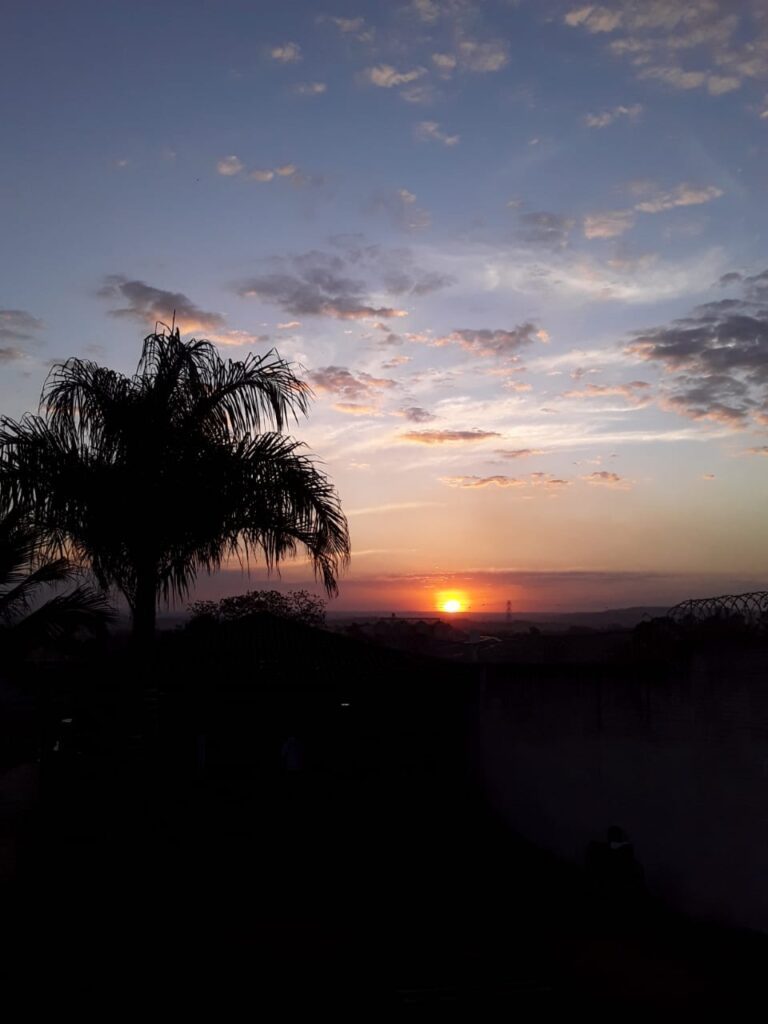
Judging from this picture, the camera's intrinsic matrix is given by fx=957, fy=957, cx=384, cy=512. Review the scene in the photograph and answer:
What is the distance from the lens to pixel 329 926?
9891 millimetres

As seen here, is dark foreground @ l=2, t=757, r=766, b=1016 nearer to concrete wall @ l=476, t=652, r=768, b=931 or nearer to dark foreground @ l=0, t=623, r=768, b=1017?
dark foreground @ l=0, t=623, r=768, b=1017

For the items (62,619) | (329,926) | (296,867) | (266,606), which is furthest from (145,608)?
(266,606)

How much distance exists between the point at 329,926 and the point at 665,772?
391 centimetres

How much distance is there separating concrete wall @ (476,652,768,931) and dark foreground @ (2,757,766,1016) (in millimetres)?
419

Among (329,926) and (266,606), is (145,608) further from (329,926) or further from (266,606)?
(266,606)

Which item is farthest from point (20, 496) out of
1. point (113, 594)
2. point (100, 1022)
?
point (100, 1022)

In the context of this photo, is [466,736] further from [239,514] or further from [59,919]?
Result: [59,919]

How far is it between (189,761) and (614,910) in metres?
11.0

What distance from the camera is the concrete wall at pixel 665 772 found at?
8.90 m

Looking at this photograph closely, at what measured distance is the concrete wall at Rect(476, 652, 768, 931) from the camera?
8.90 meters

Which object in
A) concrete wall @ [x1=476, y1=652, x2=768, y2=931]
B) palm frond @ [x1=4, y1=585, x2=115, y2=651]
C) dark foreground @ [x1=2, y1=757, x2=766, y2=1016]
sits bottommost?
dark foreground @ [x1=2, y1=757, x2=766, y2=1016]

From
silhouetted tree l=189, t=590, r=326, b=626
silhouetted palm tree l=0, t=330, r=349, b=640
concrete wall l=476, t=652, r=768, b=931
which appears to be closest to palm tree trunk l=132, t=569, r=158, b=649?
silhouetted palm tree l=0, t=330, r=349, b=640

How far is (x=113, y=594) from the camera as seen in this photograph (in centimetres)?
1150

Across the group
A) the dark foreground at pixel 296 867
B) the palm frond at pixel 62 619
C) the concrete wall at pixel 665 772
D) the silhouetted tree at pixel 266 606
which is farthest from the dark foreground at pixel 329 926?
the silhouetted tree at pixel 266 606
